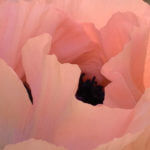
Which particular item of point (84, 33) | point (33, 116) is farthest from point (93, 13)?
point (33, 116)

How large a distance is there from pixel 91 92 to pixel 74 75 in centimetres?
14

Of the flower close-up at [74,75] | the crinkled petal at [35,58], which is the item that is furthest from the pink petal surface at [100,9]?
the crinkled petal at [35,58]

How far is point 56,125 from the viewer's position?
0.81 ft

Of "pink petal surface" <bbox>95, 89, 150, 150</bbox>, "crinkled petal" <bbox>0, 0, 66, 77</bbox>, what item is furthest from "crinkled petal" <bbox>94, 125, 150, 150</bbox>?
"crinkled petal" <bbox>0, 0, 66, 77</bbox>

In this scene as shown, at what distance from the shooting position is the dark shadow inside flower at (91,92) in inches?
14.5

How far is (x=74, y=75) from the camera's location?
0.23 meters

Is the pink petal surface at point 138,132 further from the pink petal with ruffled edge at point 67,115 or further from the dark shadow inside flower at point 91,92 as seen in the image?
the dark shadow inside flower at point 91,92

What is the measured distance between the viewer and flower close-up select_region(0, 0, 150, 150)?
0.78 feet

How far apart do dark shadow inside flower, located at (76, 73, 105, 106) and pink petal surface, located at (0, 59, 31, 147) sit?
11 centimetres

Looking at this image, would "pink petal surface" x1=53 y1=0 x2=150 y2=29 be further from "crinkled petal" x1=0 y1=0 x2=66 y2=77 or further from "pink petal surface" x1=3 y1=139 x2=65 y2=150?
"pink petal surface" x1=3 y1=139 x2=65 y2=150

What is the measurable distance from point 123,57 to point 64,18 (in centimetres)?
8

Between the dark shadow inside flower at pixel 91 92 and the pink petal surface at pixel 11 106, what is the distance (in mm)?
112

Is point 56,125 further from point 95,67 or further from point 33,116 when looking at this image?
point 95,67

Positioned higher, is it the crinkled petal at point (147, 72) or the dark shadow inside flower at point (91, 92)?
the crinkled petal at point (147, 72)
